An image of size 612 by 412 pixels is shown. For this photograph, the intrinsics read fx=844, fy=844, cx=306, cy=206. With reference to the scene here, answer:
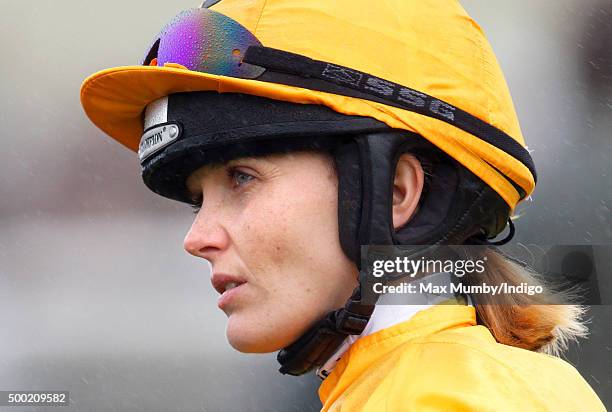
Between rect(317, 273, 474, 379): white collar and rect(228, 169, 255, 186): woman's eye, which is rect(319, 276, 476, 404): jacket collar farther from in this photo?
rect(228, 169, 255, 186): woman's eye

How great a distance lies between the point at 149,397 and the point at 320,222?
221 centimetres

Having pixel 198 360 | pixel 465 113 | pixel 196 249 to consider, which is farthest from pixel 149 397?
pixel 465 113

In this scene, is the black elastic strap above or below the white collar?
above

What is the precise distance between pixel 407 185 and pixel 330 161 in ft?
0.52

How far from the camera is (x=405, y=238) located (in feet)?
5.25

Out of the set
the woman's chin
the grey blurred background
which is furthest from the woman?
the grey blurred background

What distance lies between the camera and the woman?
1561 mm

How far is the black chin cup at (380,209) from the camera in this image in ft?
5.06

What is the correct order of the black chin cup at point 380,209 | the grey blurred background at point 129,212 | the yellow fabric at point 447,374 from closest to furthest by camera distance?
the yellow fabric at point 447,374 < the black chin cup at point 380,209 < the grey blurred background at point 129,212

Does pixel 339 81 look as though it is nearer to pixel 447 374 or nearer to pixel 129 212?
pixel 447 374

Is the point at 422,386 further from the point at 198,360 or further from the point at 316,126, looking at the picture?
the point at 198,360

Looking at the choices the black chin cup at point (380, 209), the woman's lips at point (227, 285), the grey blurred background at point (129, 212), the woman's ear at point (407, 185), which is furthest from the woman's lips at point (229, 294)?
the grey blurred background at point (129, 212)

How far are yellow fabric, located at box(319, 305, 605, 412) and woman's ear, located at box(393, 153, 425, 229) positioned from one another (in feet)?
0.63

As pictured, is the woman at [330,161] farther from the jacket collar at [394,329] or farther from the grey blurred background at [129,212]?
the grey blurred background at [129,212]
